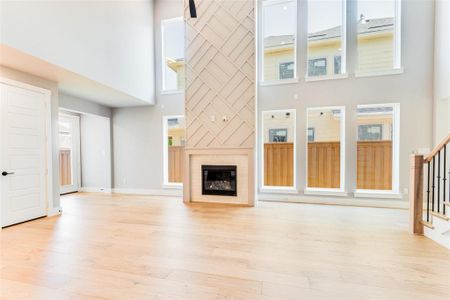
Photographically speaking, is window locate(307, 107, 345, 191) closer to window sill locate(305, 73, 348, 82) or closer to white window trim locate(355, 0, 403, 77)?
window sill locate(305, 73, 348, 82)

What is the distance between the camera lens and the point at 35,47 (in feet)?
10.8

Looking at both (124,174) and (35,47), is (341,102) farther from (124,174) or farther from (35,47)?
(124,174)

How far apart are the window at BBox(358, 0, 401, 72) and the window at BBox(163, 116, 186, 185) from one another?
16.0 feet

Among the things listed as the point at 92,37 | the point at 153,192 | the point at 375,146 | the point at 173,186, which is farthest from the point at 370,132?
the point at 92,37

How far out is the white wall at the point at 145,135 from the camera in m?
6.36

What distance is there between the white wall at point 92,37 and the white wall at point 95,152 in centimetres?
195

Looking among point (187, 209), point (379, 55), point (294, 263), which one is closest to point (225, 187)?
point (187, 209)

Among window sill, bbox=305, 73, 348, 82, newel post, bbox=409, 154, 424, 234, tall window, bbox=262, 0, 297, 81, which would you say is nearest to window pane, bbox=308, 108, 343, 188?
window sill, bbox=305, 73, 348, 82

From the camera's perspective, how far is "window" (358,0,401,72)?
198 inches

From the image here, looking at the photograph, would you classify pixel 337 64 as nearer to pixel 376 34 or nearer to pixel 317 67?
pixel 317 67

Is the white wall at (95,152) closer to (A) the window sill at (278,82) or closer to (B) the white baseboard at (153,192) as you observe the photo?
(B) the white baseboard at (153,192)

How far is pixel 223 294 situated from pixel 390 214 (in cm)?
406

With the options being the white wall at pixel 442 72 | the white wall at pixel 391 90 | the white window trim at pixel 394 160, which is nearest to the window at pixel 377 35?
the white wall at pixel 391 90

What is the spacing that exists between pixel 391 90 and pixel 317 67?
1652 mm
